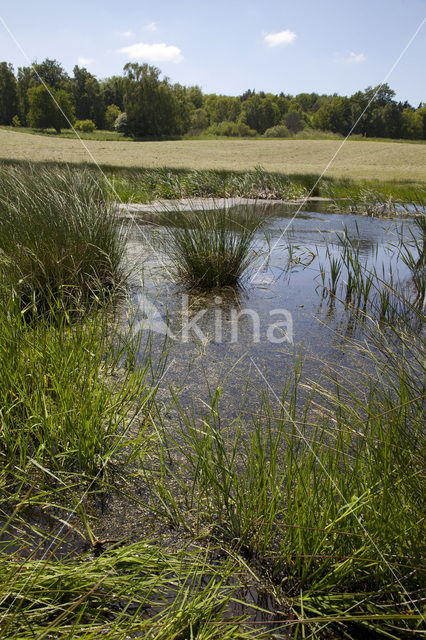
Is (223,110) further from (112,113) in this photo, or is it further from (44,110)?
(112,113)

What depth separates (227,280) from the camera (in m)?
3.51

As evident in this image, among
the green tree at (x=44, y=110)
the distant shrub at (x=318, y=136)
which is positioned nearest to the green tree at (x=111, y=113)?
the green tree at (x=44, y=110)

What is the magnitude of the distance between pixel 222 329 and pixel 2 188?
2.04 metres

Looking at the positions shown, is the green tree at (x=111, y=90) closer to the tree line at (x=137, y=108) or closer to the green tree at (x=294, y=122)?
the tree line at (x=137, y=108)

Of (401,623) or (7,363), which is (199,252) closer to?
(7,363)

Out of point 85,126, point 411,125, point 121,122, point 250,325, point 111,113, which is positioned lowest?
point 250,325

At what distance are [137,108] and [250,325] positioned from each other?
22414mm

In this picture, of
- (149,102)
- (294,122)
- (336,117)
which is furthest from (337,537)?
(294,122)

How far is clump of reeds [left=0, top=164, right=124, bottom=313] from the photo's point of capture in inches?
103
